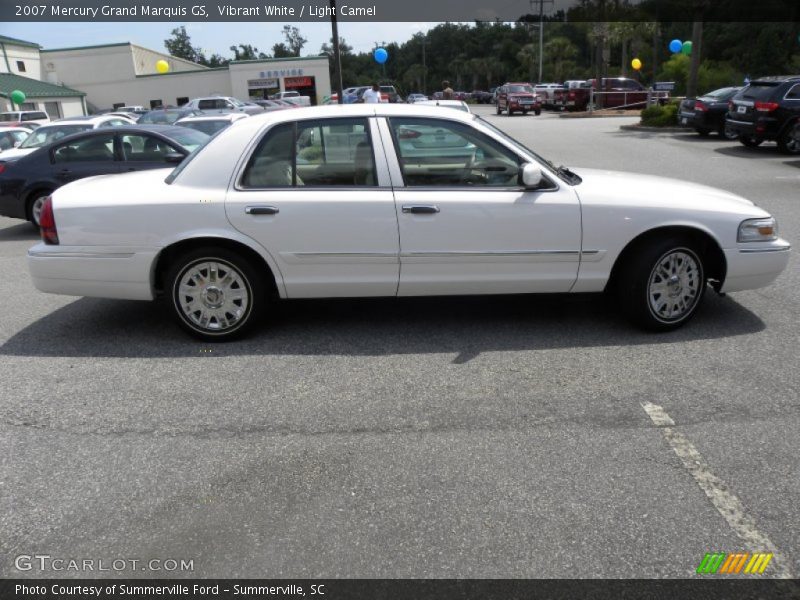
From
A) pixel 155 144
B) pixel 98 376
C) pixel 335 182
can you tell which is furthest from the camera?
pixel 155 144

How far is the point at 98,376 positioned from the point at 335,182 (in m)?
2.09

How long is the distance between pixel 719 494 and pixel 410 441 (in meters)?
1.49

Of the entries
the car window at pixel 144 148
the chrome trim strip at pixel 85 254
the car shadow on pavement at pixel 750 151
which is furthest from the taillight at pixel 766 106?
the chrome trim strip at pixel 85 254

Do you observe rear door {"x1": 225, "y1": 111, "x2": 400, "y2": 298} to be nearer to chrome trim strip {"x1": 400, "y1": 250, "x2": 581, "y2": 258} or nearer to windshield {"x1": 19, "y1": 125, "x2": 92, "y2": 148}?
chrome trim strip {"x1": 400, "y1": 250, "x2": 581, "y2": 258}

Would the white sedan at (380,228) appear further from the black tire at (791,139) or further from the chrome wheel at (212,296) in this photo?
the black tire at (791,139)

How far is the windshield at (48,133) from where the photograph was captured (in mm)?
13227

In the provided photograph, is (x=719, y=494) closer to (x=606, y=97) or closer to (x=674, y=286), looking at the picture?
(x=674, y=286)

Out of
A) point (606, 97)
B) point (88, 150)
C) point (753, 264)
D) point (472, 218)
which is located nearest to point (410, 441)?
point (472, 218)

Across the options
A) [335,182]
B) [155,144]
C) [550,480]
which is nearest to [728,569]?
[550,480]

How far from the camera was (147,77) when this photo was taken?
57.2 meters

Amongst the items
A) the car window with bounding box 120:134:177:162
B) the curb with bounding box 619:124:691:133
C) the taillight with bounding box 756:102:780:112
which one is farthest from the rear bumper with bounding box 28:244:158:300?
the curb with bounding box 619:124:691:133

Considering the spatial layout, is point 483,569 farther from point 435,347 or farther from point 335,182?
point 335,182

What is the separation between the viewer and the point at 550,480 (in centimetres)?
318

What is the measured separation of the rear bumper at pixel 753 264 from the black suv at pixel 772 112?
1268cm
